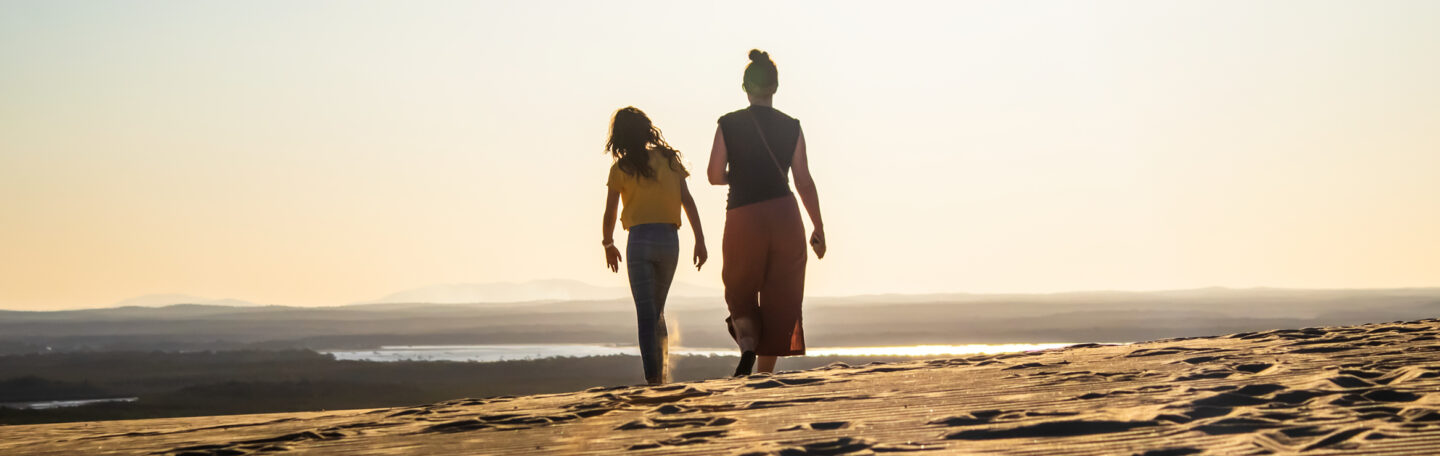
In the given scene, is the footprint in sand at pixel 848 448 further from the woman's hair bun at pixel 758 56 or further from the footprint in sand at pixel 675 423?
the woman's hair bun at pixel 758 56

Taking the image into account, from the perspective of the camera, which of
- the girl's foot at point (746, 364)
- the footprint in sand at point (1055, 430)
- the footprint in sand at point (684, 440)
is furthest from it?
the girl's foot at point (746, 364)

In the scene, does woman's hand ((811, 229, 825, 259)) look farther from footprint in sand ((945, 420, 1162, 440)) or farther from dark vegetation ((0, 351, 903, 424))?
dark vegetation ((0, 351, 903, 424))

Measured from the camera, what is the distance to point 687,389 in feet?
19.1

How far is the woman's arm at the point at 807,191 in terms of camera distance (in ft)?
24.5

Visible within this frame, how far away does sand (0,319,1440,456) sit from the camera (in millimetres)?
3883

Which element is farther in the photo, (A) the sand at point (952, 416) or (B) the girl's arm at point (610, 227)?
(B) the girl's arm at point (610, 227)

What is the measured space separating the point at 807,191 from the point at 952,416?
310cm

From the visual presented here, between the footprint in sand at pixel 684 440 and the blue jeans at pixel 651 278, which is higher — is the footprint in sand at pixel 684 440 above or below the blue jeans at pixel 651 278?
below

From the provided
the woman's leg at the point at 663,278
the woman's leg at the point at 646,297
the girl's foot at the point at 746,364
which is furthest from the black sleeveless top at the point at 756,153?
the girl's foot at the point at 746,364

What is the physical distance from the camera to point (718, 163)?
24.6ft

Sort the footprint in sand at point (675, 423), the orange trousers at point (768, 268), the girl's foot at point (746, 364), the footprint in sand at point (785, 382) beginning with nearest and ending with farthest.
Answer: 1. the footprint in sand at point (675, 423)
2. the footprint in sand at point (785, 382)
3. the girl's foot at point (746, 364)
4. the orange trousers at point (768, 268)

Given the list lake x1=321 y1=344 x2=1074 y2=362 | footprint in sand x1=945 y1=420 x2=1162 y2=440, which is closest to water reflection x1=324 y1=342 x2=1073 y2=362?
lake x1=321 y1=344 x2=1074 y2=362

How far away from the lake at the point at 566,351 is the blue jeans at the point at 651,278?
1164 inches

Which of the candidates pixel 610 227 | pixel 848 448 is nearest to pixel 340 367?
pixel 610 227
